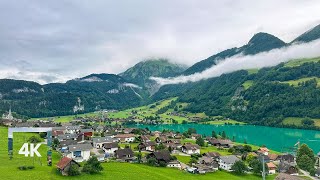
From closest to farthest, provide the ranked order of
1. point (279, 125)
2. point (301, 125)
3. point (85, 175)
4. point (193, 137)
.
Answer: point (85, 175), point (193, 137), point (301, 125), point (279, 125)

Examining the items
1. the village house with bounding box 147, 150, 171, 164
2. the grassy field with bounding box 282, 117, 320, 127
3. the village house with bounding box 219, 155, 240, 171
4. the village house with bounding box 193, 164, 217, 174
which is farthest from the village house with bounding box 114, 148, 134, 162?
the grassy field with bounding box 282, 117, 320, 127

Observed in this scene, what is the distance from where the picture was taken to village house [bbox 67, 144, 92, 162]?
63125 millimetres

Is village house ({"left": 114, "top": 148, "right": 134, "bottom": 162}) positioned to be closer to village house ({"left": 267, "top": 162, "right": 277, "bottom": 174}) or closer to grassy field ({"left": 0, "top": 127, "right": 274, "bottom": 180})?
grassy field ({"left": 0, "top": 127, "right": 274, "bottom": 180})

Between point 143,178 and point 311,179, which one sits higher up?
point 143,178

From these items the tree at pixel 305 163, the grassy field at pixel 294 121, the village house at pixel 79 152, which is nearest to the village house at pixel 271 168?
the tree at pixel 305 163

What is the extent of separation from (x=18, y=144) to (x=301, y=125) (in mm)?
141365

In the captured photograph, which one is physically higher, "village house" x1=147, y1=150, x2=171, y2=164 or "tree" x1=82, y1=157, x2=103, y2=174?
"tree" x1=82, y1=157, x2=103, y2=174

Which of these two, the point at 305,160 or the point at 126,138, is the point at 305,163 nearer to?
the point at 305,160

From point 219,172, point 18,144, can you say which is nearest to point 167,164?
point 219,172

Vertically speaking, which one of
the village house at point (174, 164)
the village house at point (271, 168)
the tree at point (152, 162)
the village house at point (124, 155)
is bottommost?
the village house at point (271, 168)

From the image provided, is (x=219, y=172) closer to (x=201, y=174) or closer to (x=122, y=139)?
(x=201, y=174)

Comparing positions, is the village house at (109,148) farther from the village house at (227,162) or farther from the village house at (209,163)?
the village house at (227,162)

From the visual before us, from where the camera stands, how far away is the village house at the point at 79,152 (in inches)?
2485

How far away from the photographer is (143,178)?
51406mm
